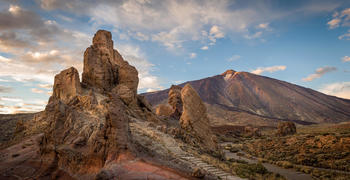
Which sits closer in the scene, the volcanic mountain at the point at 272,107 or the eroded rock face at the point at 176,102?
the eroded rock face at the point at 176,102

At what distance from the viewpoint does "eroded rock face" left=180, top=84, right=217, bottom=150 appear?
1556cm

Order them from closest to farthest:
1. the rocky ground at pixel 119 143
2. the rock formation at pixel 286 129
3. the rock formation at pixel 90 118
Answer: the rocky ground at pixel 119 143 → the rock formation at pixel 90 118 → the rock formation at pixel 286 129

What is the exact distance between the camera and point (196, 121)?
1603 cm

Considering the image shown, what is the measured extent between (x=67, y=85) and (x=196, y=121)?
1298 centimetres

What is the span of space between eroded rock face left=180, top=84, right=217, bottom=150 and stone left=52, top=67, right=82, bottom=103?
1004cm

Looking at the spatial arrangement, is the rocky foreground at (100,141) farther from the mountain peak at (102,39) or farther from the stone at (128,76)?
the mountain peak at (102,39)

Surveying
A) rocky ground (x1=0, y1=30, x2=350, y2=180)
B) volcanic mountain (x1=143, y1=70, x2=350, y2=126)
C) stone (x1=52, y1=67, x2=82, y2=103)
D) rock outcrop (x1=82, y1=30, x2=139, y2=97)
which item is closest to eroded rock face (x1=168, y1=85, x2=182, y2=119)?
rocky ground (x1=0, y1=30, x2=350, y2=180)

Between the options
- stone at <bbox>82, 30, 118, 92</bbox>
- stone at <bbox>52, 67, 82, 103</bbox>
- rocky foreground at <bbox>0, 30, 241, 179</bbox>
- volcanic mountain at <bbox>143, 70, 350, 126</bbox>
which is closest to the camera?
rocky foreground at <bbox>0, 30, 241, 179</bbox>

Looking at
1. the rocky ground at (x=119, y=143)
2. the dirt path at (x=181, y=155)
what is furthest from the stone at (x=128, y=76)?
the dirt path at (x=181, y=155)

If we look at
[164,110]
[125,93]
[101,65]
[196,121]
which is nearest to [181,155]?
[196,121]

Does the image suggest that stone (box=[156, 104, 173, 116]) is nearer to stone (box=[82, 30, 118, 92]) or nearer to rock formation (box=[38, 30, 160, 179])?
rock formation (box=[38, 30, 160, 179])

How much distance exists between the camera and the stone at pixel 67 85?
57.9ft

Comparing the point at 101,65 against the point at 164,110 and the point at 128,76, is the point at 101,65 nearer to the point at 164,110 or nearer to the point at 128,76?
the point at 128,76

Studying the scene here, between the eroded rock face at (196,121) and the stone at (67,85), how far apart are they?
1004 centimetres
